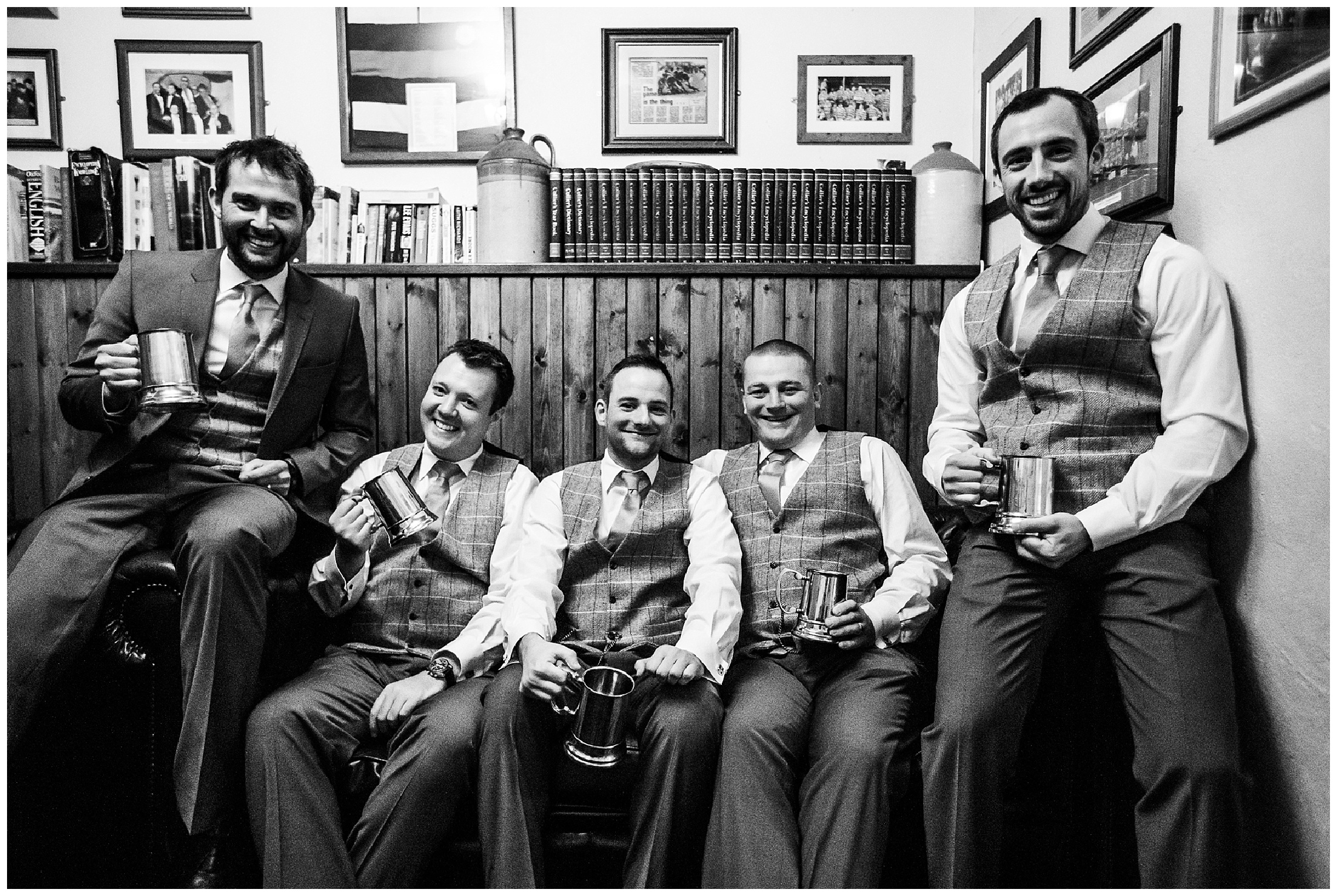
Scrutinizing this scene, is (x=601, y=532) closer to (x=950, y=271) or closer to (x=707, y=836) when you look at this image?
(x=707, y=836)

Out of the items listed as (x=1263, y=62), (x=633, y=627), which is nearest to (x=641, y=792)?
(x=633, y=627)

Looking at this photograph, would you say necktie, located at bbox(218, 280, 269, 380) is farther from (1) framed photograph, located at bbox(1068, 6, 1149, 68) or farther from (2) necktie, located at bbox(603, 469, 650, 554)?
(1) framed photograph, located at bbox(1068, 6, 1149, 68)

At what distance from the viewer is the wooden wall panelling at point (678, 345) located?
246cm

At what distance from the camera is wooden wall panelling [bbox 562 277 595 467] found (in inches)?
97.1

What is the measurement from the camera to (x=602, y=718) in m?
1.50

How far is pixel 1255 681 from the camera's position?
154cm

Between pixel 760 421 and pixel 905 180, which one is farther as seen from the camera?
pixel 905 180

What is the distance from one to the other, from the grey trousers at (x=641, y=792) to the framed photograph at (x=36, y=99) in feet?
8.45

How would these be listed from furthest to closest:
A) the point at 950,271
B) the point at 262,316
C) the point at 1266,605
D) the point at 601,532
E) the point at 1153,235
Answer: the point at 950,271, the point at 262,316, the point at 601,532, the point at 1153,235, the point at 1266,605

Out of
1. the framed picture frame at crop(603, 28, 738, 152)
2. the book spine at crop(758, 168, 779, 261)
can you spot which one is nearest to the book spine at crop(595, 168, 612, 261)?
the framed picture frame at crop(603, 28, 738, 152)

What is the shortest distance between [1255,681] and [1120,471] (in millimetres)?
441

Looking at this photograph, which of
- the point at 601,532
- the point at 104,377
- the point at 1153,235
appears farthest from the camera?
the point at 601,532

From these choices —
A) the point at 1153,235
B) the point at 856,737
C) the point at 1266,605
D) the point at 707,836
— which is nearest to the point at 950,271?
the point at 1153,235

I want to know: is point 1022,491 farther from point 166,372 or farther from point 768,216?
point 166,372
